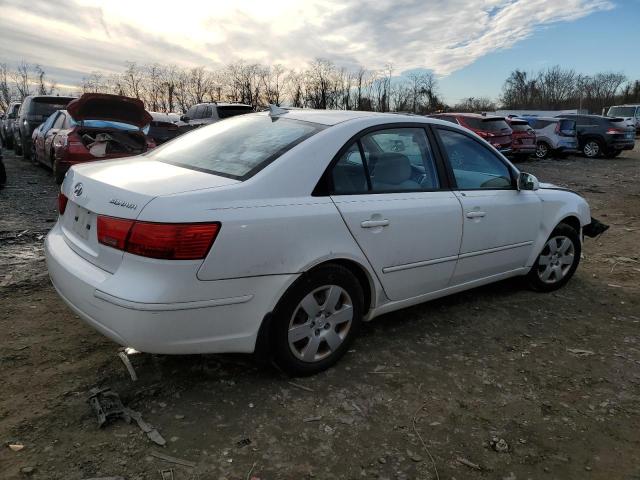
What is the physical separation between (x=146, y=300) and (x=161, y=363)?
34.8 inches

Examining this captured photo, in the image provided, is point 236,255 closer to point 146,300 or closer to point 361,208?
point 146,300

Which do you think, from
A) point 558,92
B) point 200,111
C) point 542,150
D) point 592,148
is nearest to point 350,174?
point 200,111

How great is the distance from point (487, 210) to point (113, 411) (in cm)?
283

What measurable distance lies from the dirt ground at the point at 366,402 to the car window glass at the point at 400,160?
111 cm

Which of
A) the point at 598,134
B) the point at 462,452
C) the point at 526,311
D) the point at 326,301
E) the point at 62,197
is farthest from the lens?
the point at 598,134

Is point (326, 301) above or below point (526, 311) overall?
above

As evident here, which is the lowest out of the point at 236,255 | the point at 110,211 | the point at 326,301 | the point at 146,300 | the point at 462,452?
the point at 462,452

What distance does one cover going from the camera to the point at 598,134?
19.9 m

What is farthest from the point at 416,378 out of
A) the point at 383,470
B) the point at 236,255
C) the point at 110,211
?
the point at 110,211

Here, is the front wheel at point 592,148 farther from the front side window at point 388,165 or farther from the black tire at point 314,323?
the black tire at point 314,323

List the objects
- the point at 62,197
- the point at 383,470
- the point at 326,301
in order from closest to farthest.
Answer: the point at 383,470, the point at 326,301, the point at 62,197

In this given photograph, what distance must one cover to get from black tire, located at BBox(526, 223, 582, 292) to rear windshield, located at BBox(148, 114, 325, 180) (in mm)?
2598

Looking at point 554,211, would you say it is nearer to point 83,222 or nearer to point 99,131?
point 83,222

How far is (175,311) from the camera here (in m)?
2.36
